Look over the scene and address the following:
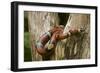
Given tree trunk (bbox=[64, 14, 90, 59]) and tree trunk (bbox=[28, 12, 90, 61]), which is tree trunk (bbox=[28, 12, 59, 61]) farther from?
tree trunk (bbox=[64, 14, 90, 59])

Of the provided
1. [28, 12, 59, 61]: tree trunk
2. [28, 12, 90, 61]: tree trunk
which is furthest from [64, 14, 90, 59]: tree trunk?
[28, 12, 59, 61]: tree trunk

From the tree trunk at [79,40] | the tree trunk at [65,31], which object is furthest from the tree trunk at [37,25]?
the tree trunk at [79,40]

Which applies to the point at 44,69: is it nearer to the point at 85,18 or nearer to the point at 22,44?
the point at 22,44

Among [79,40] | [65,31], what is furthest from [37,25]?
[79,40]

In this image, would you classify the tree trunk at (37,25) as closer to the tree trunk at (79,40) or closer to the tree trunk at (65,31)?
the tree trunk at (65,31)

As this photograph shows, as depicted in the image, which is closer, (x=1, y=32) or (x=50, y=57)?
(x=1, y=32)

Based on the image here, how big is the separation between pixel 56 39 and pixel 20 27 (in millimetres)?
284

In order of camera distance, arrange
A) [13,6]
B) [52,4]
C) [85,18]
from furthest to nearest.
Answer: [85,18]
[52,4]
[13,6]

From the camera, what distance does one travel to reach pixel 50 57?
6.08ft

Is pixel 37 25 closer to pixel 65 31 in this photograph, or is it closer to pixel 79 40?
pixel 65 31

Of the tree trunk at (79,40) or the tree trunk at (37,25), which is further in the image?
the tree trunk at (79,40)

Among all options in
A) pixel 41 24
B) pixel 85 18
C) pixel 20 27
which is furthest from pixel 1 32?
pixel 85 18

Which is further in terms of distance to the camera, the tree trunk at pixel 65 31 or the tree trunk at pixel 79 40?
the tree trunk at pixel 79 40

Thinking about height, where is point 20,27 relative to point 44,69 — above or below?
above
